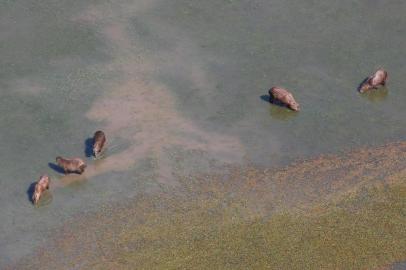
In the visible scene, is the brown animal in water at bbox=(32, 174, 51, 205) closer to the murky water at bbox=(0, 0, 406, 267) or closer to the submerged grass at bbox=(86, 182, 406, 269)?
the murky water at bbox=(0, 0, 406, 267)

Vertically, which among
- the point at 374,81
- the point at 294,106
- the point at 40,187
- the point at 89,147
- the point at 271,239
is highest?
the point at 374,81

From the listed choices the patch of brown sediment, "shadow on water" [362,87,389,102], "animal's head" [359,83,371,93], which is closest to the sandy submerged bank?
the patch of brown sediment

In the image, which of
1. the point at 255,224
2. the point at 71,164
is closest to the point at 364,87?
the point at 255,224

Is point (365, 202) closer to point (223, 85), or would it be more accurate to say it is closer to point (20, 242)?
point (223, 85)

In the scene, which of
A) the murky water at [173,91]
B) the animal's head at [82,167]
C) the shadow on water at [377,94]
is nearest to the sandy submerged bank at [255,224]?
the murky water at [173,91]

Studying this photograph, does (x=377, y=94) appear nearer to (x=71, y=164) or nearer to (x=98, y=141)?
(x=98, y=141)

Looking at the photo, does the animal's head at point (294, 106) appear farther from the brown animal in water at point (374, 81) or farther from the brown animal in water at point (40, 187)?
the brown animal in water at point (40, 187)
